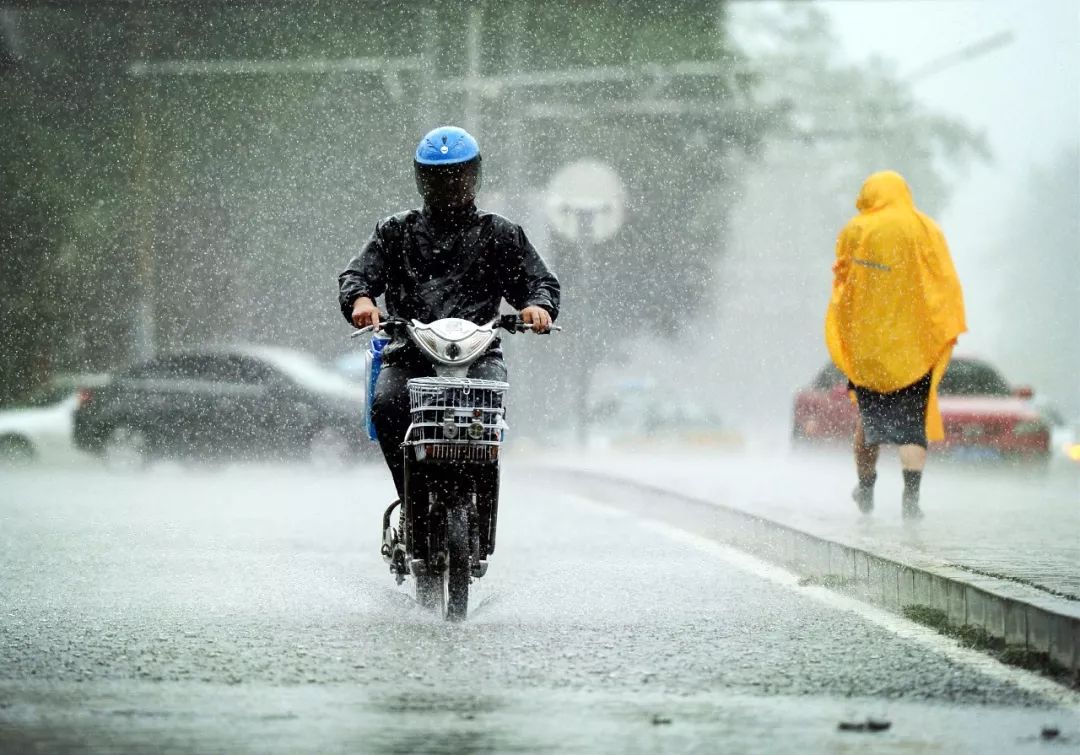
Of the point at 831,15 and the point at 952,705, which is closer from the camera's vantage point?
the point at 952,705

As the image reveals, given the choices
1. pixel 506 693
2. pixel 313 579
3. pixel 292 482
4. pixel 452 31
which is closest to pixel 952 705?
pixel 506 693

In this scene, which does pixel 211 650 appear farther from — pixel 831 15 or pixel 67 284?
pixel 831 15

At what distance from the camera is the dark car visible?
65.3 feet

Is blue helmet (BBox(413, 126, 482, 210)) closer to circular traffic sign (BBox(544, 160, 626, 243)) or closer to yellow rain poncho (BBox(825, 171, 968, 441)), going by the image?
yellow rain poncho (BBox(825, 171, 968, 441))

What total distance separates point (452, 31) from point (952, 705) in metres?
21.2

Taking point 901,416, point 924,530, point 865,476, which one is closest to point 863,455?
point 865,476

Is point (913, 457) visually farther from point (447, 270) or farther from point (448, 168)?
point (448, 168)

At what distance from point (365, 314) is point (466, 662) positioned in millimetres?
1333

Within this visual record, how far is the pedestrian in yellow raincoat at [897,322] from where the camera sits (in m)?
10.1

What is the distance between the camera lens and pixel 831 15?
4184cm

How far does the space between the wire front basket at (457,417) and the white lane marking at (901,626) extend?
5.31 ft

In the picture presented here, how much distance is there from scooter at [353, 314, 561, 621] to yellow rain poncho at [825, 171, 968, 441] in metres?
4.00

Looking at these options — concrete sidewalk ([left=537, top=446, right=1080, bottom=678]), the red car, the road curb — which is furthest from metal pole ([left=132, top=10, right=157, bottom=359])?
the road curb

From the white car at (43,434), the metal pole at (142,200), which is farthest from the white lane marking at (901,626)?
the metal pole at (142,200)
